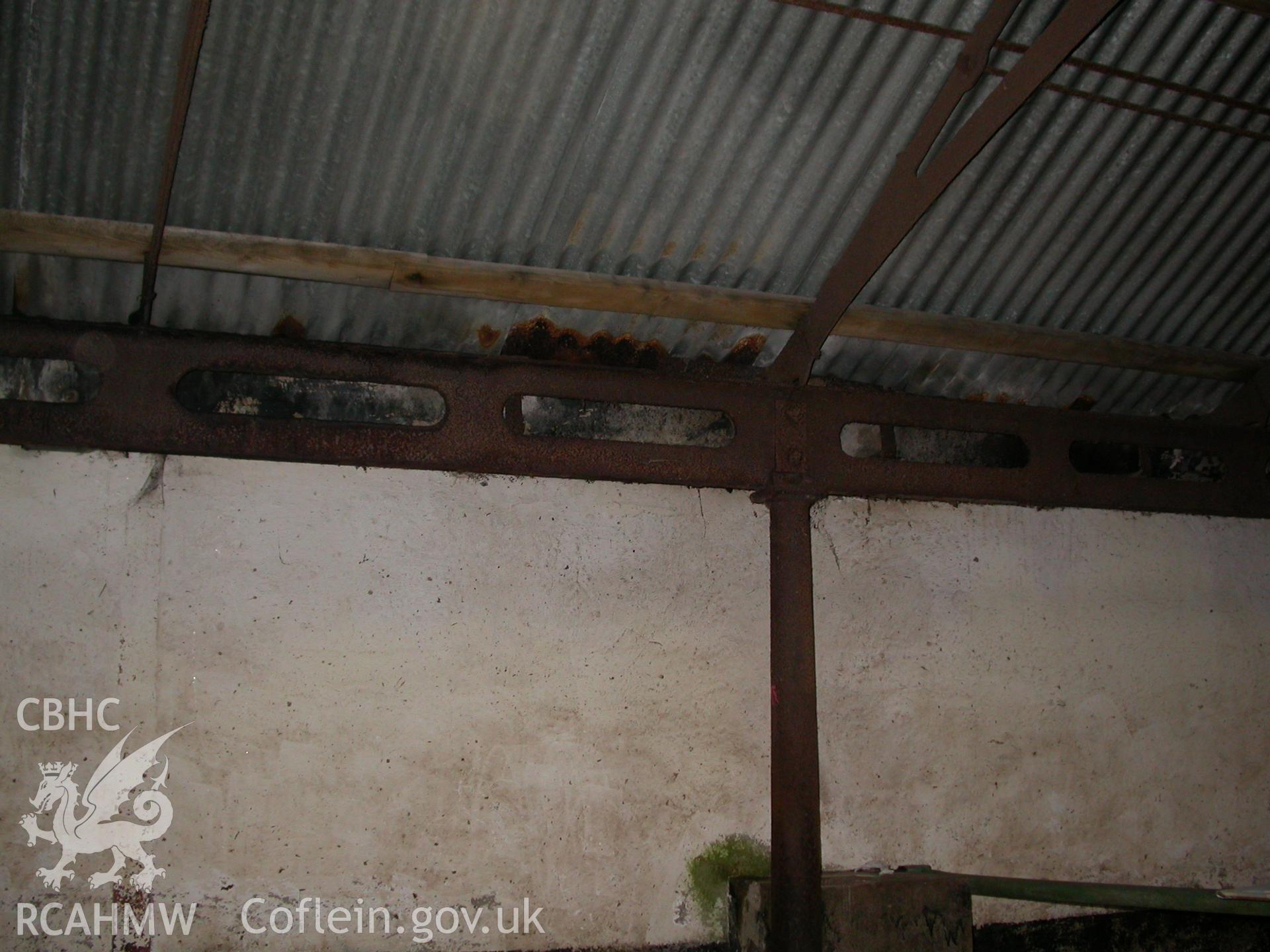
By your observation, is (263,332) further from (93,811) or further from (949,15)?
(949,15)

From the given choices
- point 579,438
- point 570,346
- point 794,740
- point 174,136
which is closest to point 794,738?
point 794,740

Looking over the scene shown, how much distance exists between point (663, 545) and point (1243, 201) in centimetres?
289

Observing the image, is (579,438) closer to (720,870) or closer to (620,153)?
(620,153)

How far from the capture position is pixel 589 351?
408cm

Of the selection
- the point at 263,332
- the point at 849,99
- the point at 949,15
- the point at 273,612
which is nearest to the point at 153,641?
the point at 273,612

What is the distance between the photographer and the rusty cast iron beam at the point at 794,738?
11.5 feet

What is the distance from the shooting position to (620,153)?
357cm

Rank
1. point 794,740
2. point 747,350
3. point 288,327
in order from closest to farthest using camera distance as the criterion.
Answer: point 794,740, point 288,327, point 747,350

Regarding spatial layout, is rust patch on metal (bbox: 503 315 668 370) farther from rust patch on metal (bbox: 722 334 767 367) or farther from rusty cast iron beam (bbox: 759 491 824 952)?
rusty cast iron beam (bbox: 759 491 824 952)

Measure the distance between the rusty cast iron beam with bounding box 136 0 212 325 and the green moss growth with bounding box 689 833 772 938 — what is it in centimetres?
302

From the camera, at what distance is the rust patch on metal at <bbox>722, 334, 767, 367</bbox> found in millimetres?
4250

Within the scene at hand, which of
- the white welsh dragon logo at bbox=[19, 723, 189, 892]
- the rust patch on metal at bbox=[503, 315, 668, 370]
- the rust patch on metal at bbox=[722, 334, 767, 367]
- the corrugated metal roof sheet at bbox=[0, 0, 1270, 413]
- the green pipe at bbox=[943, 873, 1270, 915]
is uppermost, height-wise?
the corrugated metal roof sheet at bbox=[0, 0, 1270, 413]

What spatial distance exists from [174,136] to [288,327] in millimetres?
974

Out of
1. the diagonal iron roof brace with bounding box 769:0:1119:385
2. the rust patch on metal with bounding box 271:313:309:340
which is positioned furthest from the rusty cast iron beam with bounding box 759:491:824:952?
the rust patch on metal with bounding box 271:313:309:340
